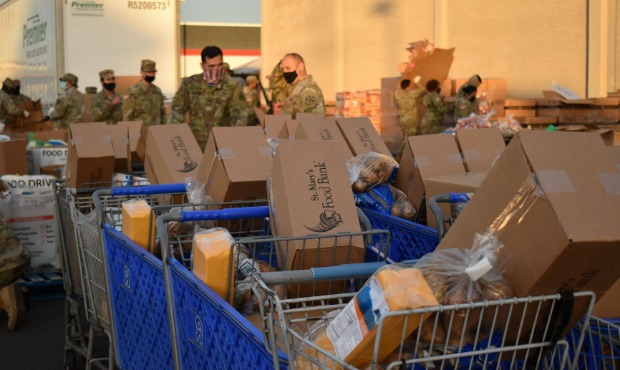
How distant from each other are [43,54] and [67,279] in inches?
507

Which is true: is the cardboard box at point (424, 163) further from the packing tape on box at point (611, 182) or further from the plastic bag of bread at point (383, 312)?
the plastic bag of bread at point (383, 312)

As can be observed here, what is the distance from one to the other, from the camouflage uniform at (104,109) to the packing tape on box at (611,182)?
11.9 meters

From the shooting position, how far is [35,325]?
23.1ft

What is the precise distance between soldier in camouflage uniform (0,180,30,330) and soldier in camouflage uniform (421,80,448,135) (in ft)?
27.0

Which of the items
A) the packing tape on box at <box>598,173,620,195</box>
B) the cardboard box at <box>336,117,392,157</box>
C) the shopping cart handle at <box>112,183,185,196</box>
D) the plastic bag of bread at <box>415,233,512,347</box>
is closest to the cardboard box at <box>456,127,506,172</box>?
the cardboard box at <box>336,117,392,157</box>

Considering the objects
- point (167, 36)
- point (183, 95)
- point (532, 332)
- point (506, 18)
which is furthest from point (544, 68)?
point (532, 332)

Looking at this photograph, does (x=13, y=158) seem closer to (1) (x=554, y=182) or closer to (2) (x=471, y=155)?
(2) (x=471, y=155)

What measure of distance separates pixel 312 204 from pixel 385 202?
5.40ft

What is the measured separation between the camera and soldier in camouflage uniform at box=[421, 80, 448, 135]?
13.8m

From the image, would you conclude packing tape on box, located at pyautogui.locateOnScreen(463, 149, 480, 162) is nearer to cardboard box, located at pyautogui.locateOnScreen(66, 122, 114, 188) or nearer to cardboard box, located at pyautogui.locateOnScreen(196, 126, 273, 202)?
cardboard box, located at pyautogui.locateOnScreen(196, 126, 273, 202)

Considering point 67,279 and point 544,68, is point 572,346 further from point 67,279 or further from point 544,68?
point 544,68

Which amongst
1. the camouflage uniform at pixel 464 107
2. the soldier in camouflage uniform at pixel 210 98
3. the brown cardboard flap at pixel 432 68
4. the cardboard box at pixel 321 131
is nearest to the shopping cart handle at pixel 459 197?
the cardboard box at pixel 321 131

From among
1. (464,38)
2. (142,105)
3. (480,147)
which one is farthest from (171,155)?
(464,38)

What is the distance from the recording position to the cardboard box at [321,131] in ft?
18.7
